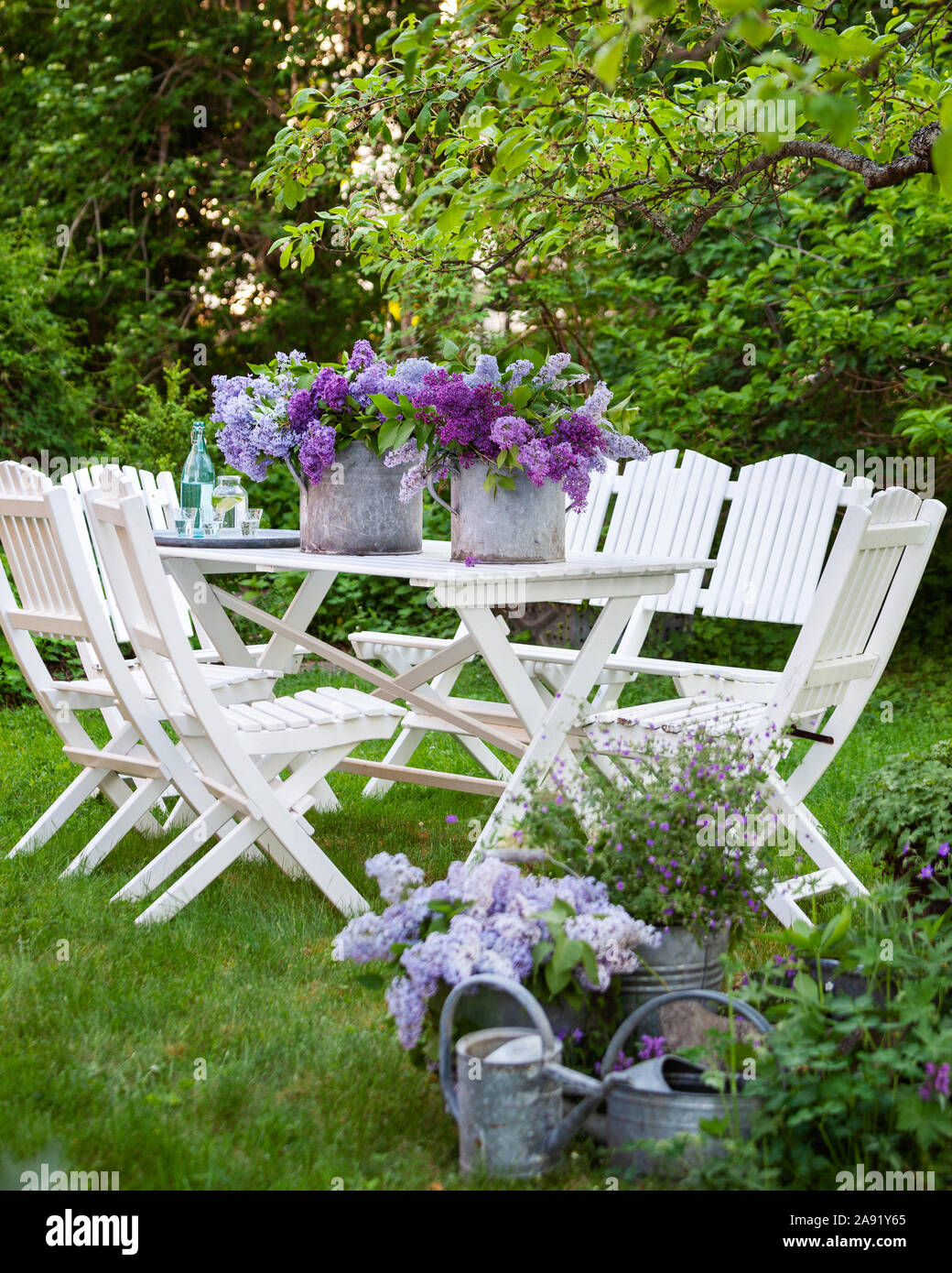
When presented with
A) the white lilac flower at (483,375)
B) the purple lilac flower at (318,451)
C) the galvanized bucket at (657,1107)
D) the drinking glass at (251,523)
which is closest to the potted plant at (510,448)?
the white lilac flower at (483,375)

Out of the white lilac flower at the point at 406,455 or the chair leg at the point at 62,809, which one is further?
the chair leg at the point at 62,809

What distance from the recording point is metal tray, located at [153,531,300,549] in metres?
4.38

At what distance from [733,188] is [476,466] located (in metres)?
1.05

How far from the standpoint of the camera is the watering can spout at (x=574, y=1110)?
2.37 meters

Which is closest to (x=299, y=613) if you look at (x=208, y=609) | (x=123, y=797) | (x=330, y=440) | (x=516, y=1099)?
(x=208, y=609)

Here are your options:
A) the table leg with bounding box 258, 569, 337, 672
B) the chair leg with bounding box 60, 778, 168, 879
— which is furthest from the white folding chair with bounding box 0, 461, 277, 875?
the table leg with bounding box 258, 569, 337, 672

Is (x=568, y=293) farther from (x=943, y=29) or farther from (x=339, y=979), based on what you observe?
(x=339, y=979)

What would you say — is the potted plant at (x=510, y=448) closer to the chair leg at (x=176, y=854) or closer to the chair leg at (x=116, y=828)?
the chair leg at (x=176, y=854)

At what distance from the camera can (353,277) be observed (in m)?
12.3

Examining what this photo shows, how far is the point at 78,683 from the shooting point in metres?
4.43

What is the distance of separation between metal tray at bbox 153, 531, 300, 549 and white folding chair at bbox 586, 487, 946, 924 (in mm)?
1296

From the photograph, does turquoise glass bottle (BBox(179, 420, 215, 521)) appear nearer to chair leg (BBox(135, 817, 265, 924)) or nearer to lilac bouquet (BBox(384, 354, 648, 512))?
lilac bouquet (BBox(384, 354, 648, 512))

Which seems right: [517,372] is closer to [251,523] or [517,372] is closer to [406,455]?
[406,455]

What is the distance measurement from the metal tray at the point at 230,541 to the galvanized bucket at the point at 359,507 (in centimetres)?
30
